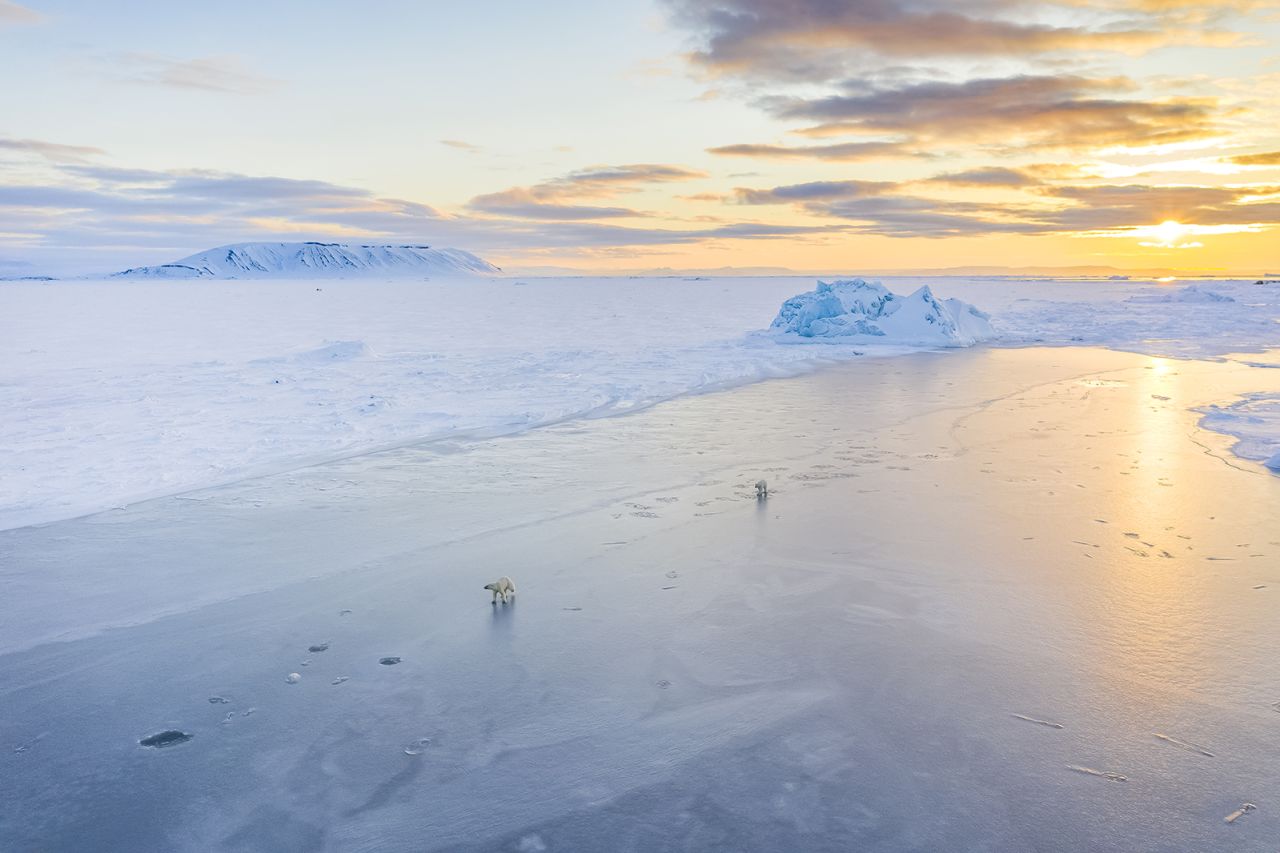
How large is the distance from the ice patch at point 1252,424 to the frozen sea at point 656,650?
11.3 inches

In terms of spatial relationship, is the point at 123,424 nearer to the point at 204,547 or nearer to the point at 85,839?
the point at 204,547

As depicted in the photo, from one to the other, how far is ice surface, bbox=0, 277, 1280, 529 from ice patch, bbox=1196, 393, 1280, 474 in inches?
300

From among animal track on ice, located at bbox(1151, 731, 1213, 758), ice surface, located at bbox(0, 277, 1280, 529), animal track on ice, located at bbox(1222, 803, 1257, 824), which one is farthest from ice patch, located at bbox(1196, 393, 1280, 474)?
ice surface, located at bbox(0, 277, 1280, 529)

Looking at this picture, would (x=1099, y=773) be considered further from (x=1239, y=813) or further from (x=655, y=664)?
(x=655, y=664)

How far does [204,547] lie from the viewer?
6215mm

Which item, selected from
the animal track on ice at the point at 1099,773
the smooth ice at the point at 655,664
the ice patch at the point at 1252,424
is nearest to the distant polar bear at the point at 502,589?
the smooth ice at the point at 655,664

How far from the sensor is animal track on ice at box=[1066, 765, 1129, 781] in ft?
10.8

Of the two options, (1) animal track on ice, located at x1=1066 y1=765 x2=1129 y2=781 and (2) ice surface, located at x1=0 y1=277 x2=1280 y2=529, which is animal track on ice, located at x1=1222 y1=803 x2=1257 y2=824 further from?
(2) ice surface, located at x1=0 y1=277 x2=1280 y2=529

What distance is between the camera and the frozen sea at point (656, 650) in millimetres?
3154

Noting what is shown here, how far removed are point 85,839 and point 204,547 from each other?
3.50 meters

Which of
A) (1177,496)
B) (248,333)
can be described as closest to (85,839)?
(1177,496)

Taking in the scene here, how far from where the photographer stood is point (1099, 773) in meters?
3.32

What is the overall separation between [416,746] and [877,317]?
25.2 m

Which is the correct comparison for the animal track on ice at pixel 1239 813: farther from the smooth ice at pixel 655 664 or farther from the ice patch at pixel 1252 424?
the ice patch at pixel 1252 424
